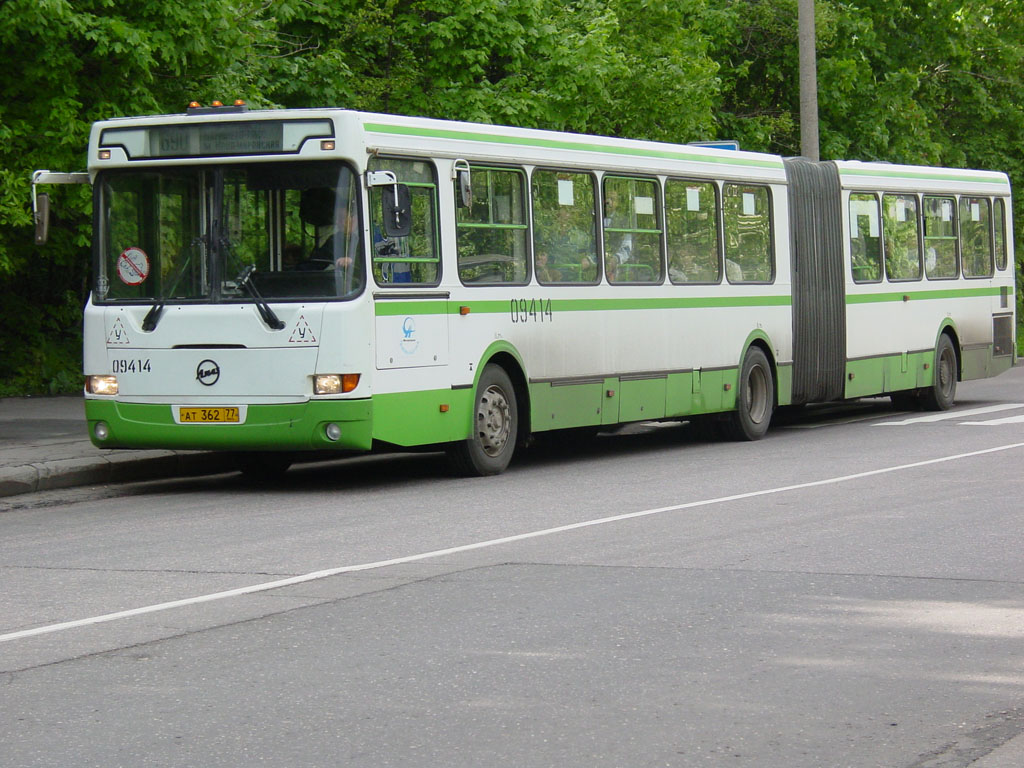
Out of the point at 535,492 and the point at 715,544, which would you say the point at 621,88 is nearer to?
the point at 535,492

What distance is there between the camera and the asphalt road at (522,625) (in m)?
5.69

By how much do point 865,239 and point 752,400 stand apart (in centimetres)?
353

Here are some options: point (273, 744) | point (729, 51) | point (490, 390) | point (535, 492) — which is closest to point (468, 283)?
point (490, 390)

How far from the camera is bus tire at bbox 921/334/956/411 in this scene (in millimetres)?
22781

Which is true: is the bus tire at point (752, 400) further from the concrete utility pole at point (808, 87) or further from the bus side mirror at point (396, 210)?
the bus side mirror at point (396, 210)

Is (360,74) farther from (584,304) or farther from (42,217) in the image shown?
(42,217)

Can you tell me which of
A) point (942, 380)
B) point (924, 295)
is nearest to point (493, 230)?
point (924, 295)

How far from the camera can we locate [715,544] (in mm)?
10109

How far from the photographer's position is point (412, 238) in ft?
45.5

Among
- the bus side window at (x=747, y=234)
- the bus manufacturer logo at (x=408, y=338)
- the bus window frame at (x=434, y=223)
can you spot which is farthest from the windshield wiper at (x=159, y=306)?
the bus side window at (x=747, y=234)

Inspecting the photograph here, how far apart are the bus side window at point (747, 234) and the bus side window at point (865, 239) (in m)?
2.03

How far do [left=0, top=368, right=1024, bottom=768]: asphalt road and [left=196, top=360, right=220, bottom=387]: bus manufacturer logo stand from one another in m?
0.91

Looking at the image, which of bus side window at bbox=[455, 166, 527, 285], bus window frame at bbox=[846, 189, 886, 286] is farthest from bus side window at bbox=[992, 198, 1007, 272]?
bus side window at bbox=[455, 166, 527, 285]

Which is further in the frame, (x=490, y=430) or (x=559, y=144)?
(x=559, y=144)
